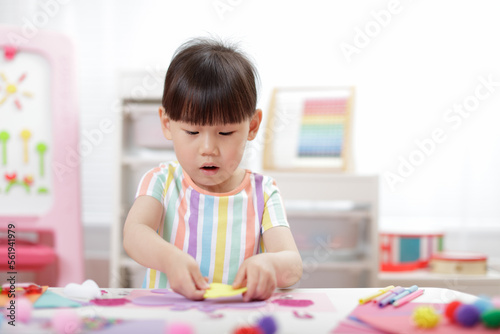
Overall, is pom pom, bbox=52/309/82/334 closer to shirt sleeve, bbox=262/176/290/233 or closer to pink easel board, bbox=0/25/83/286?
shirt sleeve, bbox=262/176/290/233

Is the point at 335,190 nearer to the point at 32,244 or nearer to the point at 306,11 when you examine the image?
the point at 306,11

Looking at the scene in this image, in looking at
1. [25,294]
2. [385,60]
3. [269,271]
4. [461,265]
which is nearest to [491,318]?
[269,271]

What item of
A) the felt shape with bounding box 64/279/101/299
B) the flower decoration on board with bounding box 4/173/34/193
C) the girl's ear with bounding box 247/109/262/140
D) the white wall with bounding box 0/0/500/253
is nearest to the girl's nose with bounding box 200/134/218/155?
the girl's ear with bounding box 247/109/262/140

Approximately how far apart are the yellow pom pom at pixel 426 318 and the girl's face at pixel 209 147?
364 mm

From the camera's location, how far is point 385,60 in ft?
7.78

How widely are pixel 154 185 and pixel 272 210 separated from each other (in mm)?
193

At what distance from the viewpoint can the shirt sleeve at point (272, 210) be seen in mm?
851

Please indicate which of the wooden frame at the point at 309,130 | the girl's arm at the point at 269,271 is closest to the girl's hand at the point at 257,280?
the girl's arm at the point at 269,271

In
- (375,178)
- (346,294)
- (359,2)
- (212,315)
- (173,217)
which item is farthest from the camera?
(359,2)

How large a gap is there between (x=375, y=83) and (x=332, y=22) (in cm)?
33

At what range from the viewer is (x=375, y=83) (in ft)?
7.76

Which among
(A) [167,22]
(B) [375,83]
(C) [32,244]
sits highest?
(A) [167,22]

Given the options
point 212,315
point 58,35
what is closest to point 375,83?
point 58,35

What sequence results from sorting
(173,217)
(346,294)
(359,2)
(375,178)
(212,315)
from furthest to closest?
(359,2) < (375,178) < (173,217) < (346,294) < (212,315)
